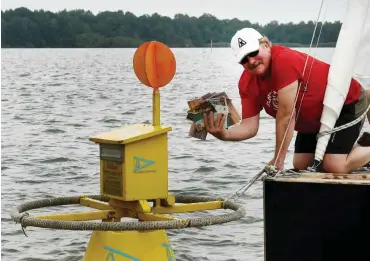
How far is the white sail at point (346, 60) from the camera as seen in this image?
6.92m

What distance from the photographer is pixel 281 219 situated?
637cm

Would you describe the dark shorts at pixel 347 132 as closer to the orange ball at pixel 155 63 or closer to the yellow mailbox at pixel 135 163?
the yellow mailbox at pixel 135 163

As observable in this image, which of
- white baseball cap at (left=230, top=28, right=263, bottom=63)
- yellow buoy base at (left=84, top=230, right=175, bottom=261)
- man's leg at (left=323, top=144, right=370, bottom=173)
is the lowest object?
yellow buoy base at (left=84, top=230, right=175, bottom=261)

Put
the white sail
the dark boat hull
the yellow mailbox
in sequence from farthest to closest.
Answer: the yellow mailbox → the white sail → the dark boat hull

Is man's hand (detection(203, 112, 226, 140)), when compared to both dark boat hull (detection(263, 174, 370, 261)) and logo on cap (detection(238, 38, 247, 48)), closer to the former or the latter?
logo on cap (detection(238, 38, 247, 48))

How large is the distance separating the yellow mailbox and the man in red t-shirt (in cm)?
46

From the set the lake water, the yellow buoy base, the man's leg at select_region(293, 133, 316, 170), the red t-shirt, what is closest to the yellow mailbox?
the yellow buoy base

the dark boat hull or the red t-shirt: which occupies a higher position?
the red t-shirt

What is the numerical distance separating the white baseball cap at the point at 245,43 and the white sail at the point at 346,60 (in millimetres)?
547

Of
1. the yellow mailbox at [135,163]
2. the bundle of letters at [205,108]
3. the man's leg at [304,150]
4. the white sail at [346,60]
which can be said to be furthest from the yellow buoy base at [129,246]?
the white sail at [346,60]

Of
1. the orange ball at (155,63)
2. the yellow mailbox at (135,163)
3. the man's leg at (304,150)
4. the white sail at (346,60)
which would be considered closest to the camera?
the white sail at (346,60)

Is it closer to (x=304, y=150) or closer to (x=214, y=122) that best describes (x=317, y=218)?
(x=214, y=122)

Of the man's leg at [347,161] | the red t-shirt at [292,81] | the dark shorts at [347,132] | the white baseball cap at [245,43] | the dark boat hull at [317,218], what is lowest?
the dark boat hull at [317,218]

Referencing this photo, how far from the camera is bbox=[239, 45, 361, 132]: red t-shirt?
6.93 meters
